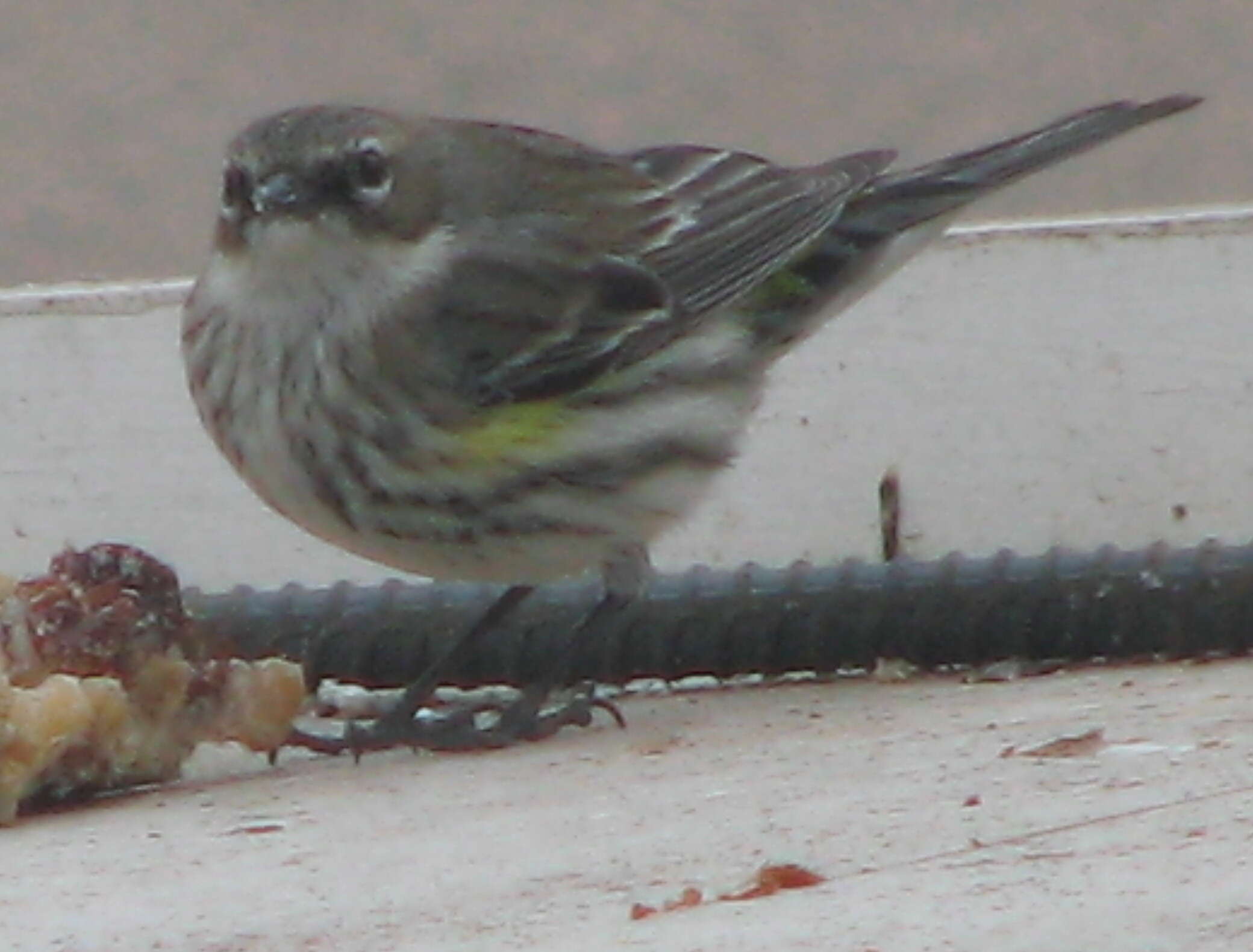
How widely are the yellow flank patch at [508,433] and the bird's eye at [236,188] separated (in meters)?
0.40

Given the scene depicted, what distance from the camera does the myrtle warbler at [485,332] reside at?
3.88 meters

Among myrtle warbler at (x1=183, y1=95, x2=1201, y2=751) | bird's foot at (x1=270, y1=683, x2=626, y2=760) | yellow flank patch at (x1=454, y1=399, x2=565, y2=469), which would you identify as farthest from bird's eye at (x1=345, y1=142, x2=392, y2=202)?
bird's foot at (x1=270, y1=683, x2=626, y2=760)

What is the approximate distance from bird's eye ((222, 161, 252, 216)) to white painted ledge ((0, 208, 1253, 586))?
1.15ft

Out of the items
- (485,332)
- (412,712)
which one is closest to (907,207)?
(485,332)

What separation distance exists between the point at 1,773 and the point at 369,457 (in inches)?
30.2

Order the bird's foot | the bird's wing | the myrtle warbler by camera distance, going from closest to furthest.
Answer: the bird's foot → the myrtle warbler → the bird's wing

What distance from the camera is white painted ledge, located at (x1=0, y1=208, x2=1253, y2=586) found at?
411 cm

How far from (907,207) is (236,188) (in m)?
1.02

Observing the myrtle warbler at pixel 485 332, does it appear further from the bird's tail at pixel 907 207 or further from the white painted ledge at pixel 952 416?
the white painted ledge at pixel 952 416

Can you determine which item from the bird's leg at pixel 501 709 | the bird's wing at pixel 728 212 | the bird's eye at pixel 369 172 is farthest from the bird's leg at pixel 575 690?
the bird's eye at pixel 369 172

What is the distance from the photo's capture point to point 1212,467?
411cm

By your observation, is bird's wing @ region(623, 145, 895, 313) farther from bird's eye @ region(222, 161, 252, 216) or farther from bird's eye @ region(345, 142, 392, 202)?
bird's eye @ region(222, 161, 252, 216)

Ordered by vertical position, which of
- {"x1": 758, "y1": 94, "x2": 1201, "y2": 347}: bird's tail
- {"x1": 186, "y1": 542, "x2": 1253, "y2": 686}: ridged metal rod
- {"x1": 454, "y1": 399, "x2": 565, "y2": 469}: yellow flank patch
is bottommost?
{"x1": 186, "y1": 542, "x2": 1253, "y2": 686}: ridged metal rod

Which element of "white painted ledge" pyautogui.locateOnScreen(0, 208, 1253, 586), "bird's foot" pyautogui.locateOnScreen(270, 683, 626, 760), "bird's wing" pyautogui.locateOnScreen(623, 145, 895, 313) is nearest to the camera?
"bird's foot" pyautogui.locateOnScreen(270, 683, 626, 760)
